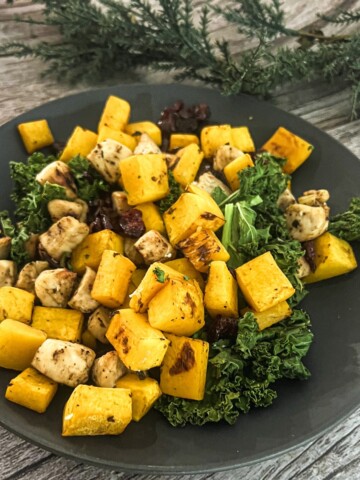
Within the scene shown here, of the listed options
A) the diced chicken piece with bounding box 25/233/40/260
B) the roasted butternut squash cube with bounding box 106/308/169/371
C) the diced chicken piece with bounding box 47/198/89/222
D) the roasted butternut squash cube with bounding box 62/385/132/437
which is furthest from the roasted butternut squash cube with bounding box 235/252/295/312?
the diced chicken piece with bounding box 25/233/40/260

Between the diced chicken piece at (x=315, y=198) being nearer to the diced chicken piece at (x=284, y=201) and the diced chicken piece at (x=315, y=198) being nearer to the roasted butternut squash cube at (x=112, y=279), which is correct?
the diced chicken piece at (x=284, y=201)

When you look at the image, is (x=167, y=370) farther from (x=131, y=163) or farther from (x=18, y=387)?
(x=131, y=163)

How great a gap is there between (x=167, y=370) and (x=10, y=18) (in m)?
3.17

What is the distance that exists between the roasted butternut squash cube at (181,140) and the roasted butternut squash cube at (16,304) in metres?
1.16

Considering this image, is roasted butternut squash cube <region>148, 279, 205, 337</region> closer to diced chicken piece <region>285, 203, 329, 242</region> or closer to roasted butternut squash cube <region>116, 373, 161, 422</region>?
roasted butternut squash cube <region>116, 373, 161, 422</region>

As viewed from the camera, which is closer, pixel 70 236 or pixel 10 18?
pixel 70 236

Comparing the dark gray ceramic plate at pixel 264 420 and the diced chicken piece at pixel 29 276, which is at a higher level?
the diced chicken piece at pixel 29 276

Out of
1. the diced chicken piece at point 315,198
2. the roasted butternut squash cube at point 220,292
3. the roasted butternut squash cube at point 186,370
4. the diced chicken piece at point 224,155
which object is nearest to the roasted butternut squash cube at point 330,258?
the diced chicken piece at point 315,198

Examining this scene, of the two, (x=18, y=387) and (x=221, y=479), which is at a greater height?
(x=18, y=387)

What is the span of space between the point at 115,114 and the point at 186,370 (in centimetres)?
150

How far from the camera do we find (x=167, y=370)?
223 cm

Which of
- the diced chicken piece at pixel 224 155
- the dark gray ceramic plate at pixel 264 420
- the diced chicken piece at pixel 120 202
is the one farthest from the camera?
the diced chicken piece at pixel 224 155

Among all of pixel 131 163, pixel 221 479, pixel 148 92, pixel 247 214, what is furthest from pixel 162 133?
pixel 221 479

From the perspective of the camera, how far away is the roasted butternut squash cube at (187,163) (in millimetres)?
2891
